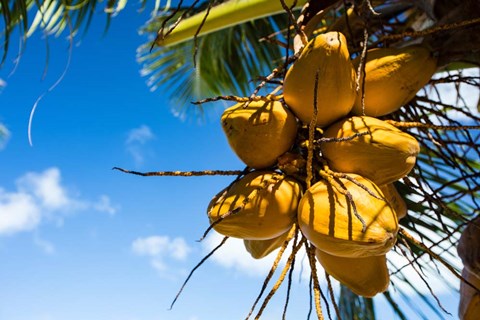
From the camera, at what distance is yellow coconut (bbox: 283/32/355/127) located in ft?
3.03

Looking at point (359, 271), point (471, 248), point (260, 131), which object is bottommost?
point (359, 271)

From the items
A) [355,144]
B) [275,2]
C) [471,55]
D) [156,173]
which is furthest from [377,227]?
[275,2]

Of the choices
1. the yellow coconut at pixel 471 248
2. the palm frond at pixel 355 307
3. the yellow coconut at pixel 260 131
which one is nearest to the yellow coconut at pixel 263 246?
the yellow coconut at pixel 260 131

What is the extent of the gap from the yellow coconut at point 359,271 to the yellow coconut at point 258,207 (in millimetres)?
103

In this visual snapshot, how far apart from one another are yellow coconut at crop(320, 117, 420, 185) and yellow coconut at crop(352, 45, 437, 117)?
0.08 m

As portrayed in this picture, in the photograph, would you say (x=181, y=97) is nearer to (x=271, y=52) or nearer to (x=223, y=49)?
(x=223, y=49)

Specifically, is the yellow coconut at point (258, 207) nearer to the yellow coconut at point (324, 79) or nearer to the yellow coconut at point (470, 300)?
the yellow coconut at point (324, 79)

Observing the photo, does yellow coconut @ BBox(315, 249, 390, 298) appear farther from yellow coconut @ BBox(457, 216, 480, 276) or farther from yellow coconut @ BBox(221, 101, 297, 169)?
yellow coconut @ BBox(457, 216, 480, 276)

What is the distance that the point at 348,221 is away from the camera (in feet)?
2.76

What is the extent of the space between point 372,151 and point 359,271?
0.72 ft

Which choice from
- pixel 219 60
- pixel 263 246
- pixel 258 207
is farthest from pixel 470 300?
pixel 219 60

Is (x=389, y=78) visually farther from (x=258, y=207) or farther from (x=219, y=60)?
(x=219, y=60)

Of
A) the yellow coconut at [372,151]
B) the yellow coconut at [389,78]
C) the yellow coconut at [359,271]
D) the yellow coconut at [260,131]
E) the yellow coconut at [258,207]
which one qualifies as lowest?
the yellow coconut at [359,271]

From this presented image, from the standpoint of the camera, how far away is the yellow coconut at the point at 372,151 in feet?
3.00
